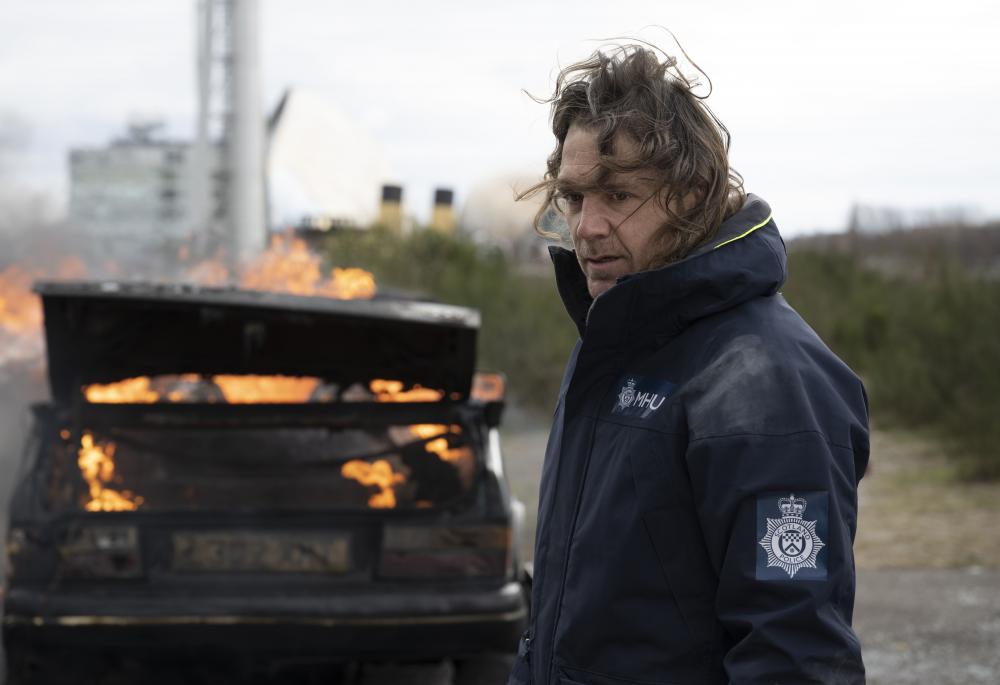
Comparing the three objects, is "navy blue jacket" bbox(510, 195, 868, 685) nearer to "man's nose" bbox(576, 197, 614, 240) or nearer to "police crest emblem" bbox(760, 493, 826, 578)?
"police crest emblem" bbox(760, 493, 826, 578)

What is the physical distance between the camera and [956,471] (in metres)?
Result: 11.5

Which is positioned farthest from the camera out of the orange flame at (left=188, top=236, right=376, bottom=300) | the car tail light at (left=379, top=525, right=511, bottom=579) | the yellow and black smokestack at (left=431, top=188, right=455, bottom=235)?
the yellow and black smokestack at (left=431, top=188, right=455, bottom=235)

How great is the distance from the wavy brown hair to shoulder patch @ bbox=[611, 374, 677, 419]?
0.22 m

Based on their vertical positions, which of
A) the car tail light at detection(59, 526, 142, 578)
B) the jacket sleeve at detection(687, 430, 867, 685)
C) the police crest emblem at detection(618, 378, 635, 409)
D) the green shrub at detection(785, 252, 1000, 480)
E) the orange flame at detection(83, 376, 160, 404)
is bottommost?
the green shrub at detection(785, 252, 1000, 480)

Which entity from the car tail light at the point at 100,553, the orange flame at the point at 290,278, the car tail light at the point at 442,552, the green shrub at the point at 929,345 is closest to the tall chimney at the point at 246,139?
the green shrub at the point at 929,345

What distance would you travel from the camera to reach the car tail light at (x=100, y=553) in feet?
14.7

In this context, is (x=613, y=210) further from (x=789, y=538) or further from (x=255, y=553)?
(x=255, y=553)

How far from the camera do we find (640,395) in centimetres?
184

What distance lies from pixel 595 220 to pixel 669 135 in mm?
184

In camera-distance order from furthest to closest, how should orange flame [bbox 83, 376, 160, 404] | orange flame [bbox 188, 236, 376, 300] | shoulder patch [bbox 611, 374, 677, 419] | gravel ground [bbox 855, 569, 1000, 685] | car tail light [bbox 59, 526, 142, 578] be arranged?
orange flame [bbox 188, 236, 376, 300] < gravel ground [bbox 855, 569, 1000, 685] < orange flame [bbox 83, 376, 160, 404] < car tail light [bbox 59, 526, 142, 578] < shoulder patch [bbox 611, 374, 677, 419]

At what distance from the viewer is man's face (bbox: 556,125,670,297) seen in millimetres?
1885

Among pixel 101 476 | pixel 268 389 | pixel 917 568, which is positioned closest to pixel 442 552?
pixel 101 476

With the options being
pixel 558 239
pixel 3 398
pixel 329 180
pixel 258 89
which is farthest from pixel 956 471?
pixel 329 180

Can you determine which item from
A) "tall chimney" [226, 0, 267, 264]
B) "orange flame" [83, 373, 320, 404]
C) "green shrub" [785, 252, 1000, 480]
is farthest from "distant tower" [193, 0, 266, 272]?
"orange flame" [83, 373, 320, 404]
